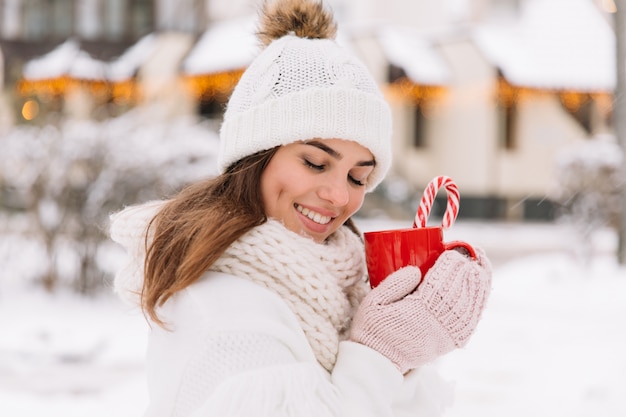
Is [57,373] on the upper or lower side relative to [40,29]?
lower

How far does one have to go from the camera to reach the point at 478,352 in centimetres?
646

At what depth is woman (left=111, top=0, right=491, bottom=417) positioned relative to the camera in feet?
4.84

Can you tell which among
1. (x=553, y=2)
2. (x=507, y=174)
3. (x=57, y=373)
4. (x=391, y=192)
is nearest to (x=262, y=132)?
(x=57, y=373)

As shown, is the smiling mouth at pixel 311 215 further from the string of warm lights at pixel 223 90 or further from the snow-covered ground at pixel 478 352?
the string of warm lights at pixel 223 90

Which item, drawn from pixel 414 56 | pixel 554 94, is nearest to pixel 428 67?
pixel 414 56

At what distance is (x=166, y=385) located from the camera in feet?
5.15

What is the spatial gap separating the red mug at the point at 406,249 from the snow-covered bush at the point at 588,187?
906cm

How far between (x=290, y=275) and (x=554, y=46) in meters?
22.0

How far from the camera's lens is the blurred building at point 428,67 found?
69.4 feet

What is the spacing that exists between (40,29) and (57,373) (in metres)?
20.2

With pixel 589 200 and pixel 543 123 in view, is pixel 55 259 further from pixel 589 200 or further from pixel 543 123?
pixel 543 123

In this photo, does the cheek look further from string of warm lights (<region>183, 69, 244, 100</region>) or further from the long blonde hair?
string of warm lights (<region>183, 69, 244, 100</region>)

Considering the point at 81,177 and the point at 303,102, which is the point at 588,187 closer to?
the point at 81,177

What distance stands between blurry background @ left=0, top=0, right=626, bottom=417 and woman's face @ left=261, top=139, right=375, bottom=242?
3.55m
